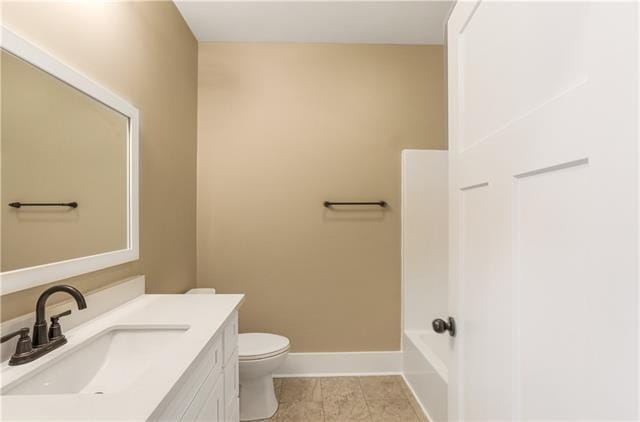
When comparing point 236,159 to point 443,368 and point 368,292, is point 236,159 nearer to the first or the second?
point 368,292

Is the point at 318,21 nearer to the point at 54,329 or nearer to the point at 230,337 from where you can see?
the point at 230,337

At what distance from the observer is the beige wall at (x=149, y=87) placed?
116cm

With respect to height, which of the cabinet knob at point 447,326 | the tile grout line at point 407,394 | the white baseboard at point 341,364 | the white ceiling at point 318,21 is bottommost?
the tile grout line at point 407,394

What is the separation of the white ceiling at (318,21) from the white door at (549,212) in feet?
4.50

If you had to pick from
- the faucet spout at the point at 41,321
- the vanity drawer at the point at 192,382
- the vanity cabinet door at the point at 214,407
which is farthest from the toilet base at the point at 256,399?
the faucet spout at the point at 41,321

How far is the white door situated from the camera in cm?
47

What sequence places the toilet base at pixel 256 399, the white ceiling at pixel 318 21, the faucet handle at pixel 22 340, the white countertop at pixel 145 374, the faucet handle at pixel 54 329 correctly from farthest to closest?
the white ceiling at pixel 318 21
the toilet base at pixel 256 399
the faucet handle at pixel 54 329
the faucet handle at pixel 22 340
the white countertop at pixel 145 374

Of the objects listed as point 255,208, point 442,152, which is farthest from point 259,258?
point 442,152

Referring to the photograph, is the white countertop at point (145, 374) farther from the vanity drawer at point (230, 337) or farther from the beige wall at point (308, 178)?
the beige wall at point (308, 178)

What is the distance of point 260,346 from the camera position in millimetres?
2035

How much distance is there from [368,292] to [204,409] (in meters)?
1.67

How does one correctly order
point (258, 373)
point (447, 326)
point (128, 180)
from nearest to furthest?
point (447, 326)
point (128, 180)
point (258, 373)

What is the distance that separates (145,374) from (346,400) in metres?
1.72

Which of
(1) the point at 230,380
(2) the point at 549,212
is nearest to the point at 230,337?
(1) the point at 230,380
